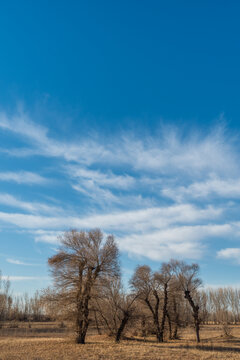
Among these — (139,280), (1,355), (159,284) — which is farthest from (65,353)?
(159,284)

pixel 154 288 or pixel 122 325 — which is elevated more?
pixel 154 288

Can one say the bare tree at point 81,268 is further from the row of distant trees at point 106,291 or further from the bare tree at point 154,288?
the bare tree at point 154,288

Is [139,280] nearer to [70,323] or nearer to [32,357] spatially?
[70,323]

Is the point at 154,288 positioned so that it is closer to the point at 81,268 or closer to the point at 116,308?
the point at 116,308

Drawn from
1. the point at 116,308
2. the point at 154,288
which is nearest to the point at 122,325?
the point at 116,308

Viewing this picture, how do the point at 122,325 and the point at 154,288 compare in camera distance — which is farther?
the point at 154,288

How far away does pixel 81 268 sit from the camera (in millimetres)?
27859

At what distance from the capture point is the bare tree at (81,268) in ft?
88.6

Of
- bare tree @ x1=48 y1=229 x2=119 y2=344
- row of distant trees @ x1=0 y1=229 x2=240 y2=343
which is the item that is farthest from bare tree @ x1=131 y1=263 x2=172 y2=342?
bare tree @ x1=48 y1=229 x2=119 y2=344

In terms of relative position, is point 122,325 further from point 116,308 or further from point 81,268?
→ point 81,268

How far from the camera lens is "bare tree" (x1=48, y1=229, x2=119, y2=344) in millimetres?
27000

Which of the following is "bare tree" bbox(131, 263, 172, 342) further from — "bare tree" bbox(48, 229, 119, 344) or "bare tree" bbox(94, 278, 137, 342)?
"bare tree" bbox(48, 229, 119, 344)

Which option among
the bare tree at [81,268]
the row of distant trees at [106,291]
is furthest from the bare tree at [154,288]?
the bare tree at [81,268]

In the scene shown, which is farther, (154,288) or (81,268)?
(154,288)
